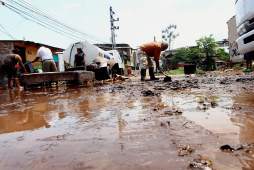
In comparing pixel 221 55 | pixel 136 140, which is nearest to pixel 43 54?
pixel 136 140

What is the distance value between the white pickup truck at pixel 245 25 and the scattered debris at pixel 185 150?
4.07 metres

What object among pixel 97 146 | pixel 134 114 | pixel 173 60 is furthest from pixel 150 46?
pixel 173 60

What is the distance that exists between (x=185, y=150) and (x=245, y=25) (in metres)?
4.59

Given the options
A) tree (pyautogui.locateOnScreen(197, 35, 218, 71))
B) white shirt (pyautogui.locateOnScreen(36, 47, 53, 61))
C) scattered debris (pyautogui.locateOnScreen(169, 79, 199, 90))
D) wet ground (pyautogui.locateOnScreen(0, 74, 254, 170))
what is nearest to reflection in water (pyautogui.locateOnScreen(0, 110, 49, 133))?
wet ground (pyautogui.locateOnScreen(0, 74, 254, 170))

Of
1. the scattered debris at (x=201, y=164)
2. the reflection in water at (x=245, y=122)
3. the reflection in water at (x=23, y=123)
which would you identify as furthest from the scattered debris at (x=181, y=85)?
the scattered debris at (x=201, y=164)

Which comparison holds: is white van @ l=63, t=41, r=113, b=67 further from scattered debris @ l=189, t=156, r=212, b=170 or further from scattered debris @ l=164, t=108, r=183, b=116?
scattered debris @ l=189, t=156, r=212, b=170

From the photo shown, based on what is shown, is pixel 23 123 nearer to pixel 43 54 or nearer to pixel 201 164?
pixel 201 164

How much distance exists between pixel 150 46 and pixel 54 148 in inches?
307

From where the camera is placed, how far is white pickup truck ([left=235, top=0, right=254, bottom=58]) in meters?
5.34

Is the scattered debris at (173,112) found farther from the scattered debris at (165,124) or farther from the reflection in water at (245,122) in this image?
the reflection in water at (245,122)

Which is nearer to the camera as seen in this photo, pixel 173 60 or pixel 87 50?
pixel 87 50

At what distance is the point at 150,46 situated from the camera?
378 inches

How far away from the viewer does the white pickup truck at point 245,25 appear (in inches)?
210

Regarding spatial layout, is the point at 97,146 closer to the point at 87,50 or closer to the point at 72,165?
the point at 72,165
